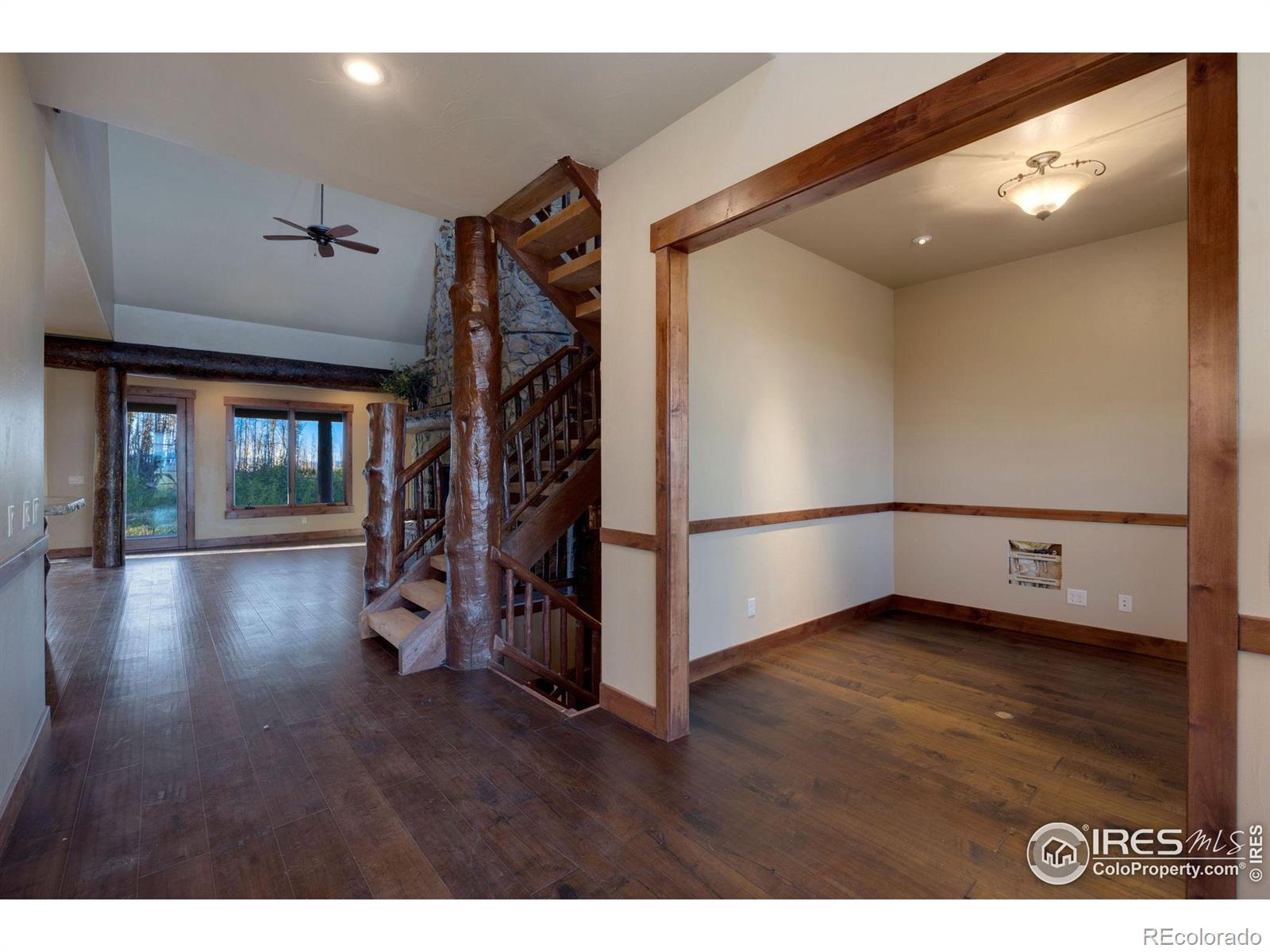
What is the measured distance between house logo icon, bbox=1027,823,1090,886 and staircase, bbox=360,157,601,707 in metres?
2.33

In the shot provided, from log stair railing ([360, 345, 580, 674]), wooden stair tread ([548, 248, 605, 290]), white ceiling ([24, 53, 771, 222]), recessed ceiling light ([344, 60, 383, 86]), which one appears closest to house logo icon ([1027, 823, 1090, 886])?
white ceiling ([24, 53, 771, 222])

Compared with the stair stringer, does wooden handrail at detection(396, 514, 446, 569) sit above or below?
below

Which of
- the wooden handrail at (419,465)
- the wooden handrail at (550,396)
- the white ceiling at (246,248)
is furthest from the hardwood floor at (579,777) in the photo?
the white ceiling at (246,248)

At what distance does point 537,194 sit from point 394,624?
2938 millimetres

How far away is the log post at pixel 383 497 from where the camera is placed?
4.39 metres

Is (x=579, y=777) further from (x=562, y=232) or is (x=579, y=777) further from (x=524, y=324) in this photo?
(x=524, y=324)

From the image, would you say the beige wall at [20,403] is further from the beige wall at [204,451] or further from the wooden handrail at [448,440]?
the beige wall at [204,451]

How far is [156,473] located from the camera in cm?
881

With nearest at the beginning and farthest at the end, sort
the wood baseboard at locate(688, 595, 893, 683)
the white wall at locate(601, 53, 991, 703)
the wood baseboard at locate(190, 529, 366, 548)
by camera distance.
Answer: the white wall at locate(601, 53, 991, 703)
the wood baseboard at locate(688, 595, 893, 683)
the wood baseboard at locate(190, 529, 366, 548)

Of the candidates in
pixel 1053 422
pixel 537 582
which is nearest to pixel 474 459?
pixel 537 582

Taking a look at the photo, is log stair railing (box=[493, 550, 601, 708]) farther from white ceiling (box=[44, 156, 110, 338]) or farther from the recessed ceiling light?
white ceiling (box=[44, 156, 110, 338])

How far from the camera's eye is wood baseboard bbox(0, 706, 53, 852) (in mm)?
1905
